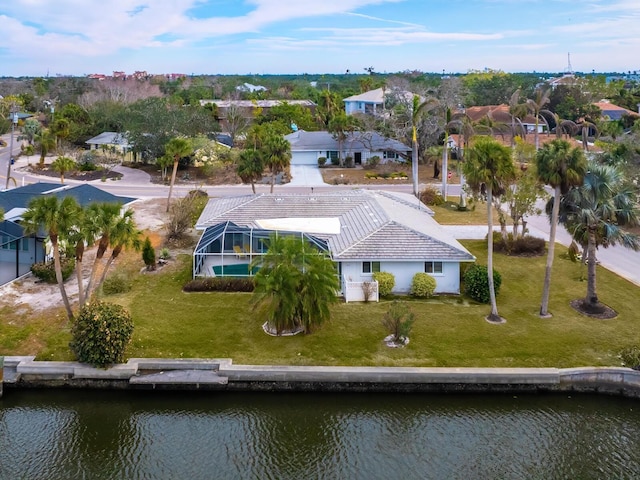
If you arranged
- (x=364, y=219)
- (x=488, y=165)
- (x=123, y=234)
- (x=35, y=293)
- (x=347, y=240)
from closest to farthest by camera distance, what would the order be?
(x=123, y=234) < (x=488, y=165) < (x=35, y=293) < (x=347, y=240) < (x=364, y=219)

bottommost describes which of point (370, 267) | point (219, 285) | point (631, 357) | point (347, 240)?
point (631, 357)

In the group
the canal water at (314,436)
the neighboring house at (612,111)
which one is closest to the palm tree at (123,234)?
the canal water at (314,436)

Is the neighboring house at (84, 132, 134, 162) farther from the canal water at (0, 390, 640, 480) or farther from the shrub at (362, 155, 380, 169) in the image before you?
the canal water at (0, 390, 640, 480)

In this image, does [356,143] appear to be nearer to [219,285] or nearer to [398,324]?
[219,285]

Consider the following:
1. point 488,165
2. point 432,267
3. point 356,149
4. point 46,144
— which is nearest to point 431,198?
point 432,267

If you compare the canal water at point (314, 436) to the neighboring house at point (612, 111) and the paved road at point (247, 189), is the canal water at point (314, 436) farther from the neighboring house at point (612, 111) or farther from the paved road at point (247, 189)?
the neighboring house at point (612, 111)

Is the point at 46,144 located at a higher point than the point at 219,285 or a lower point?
higher
